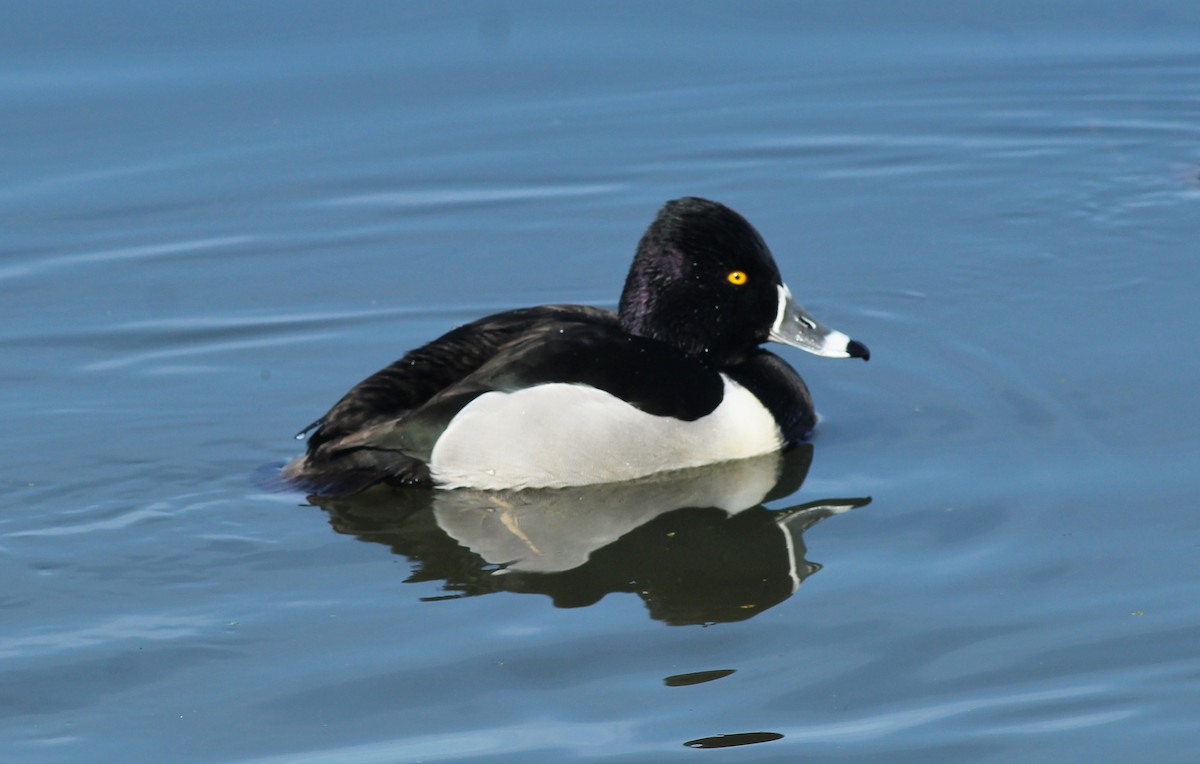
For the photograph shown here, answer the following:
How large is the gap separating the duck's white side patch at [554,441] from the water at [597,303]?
18 cm

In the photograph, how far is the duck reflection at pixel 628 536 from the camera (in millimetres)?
6219

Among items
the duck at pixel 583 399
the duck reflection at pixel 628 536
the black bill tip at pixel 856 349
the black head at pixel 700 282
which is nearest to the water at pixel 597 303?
the duck reflection at pixel 628 536

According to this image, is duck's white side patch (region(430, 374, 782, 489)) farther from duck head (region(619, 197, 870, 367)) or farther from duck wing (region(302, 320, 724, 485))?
duck head (region(619, 197, 870, 367))

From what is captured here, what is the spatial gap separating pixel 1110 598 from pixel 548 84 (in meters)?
6.59

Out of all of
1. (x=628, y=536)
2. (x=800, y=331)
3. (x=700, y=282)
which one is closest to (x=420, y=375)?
(x=628, y=536)

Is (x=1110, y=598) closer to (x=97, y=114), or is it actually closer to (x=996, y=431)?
(x=996, y=431)

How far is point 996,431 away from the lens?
24.1 feet

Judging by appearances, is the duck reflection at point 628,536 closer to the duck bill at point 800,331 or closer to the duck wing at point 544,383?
the duck wing at point 544,383

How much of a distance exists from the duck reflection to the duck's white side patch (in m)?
0.07

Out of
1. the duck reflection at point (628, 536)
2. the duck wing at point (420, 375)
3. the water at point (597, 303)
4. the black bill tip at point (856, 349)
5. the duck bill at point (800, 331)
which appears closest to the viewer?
the water at point (597, 303)

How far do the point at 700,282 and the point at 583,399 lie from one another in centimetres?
86

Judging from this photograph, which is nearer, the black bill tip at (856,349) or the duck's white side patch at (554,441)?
the duck's white side patch at (554,441)

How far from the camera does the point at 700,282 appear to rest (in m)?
7.55

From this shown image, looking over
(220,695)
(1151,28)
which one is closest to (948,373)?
(220,695)
